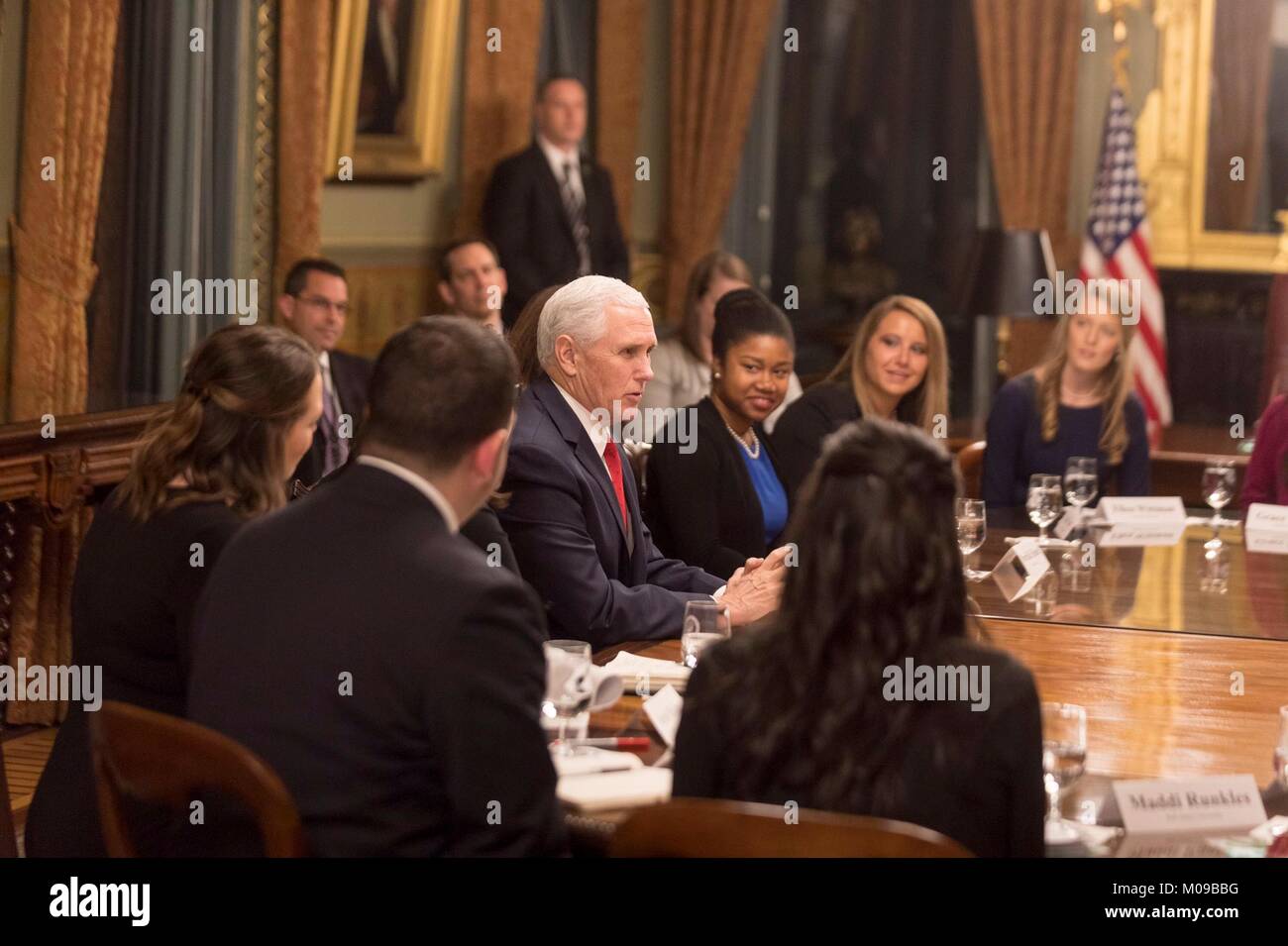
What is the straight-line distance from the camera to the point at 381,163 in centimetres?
748

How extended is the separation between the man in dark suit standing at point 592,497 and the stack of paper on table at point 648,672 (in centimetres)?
36

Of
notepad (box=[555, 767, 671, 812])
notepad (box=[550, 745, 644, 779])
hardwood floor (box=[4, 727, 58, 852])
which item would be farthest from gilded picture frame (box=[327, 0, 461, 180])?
notepad (box=[555, 767, 671, 812])

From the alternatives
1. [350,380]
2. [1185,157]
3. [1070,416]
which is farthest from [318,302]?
[1185,157]

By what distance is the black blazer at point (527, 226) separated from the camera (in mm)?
7848

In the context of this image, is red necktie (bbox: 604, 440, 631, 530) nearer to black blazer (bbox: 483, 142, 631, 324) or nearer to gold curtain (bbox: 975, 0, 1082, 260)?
black blazer (bbox: 483, 142, 631, 324)

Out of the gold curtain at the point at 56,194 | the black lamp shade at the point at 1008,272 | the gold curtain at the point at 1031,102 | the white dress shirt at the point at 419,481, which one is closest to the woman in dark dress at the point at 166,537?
the white dress shirt at the point at 419,481

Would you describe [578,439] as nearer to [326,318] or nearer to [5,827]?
[5,827]

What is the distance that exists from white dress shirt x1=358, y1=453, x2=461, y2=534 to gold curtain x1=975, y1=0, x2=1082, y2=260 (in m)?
7.51

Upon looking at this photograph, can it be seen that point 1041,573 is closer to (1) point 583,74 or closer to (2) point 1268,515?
(2) point 1268,515

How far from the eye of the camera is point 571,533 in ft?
11.4

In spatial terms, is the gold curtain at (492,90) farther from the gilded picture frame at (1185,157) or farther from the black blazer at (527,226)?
the gilded picture frame at (1185,157)
